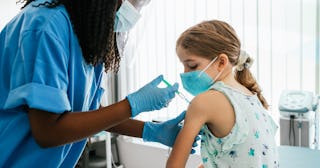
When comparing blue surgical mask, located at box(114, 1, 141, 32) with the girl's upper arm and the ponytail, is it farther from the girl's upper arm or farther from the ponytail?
the ponytail

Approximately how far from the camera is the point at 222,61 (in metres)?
1.33

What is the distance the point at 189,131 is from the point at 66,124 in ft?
1.44

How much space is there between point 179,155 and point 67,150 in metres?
0.35

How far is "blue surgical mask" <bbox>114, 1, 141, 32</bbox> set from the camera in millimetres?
1225

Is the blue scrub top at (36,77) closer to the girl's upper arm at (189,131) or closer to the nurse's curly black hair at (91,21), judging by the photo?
the nurse's curly black hair at (91,21)

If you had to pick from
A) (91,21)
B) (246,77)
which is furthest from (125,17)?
(246,77)

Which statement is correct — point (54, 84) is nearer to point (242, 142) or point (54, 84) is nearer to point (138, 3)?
point (138, 3)

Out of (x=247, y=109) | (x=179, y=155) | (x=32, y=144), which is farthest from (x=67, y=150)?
(x=247, y=109)

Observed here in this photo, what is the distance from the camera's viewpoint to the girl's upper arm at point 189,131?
1191 mm

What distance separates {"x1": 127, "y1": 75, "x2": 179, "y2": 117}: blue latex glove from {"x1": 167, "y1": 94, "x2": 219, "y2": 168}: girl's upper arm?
0.09 meters

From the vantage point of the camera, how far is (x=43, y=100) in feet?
2.94

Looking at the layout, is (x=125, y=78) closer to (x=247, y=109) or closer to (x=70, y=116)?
(x=247, y=109)

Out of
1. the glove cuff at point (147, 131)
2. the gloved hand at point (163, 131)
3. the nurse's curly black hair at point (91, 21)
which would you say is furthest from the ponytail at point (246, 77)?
the nurse's curly black hair at point (91, 21)

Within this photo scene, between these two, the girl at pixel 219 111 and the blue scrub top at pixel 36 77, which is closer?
the blue scrub top at pixel 36 77
